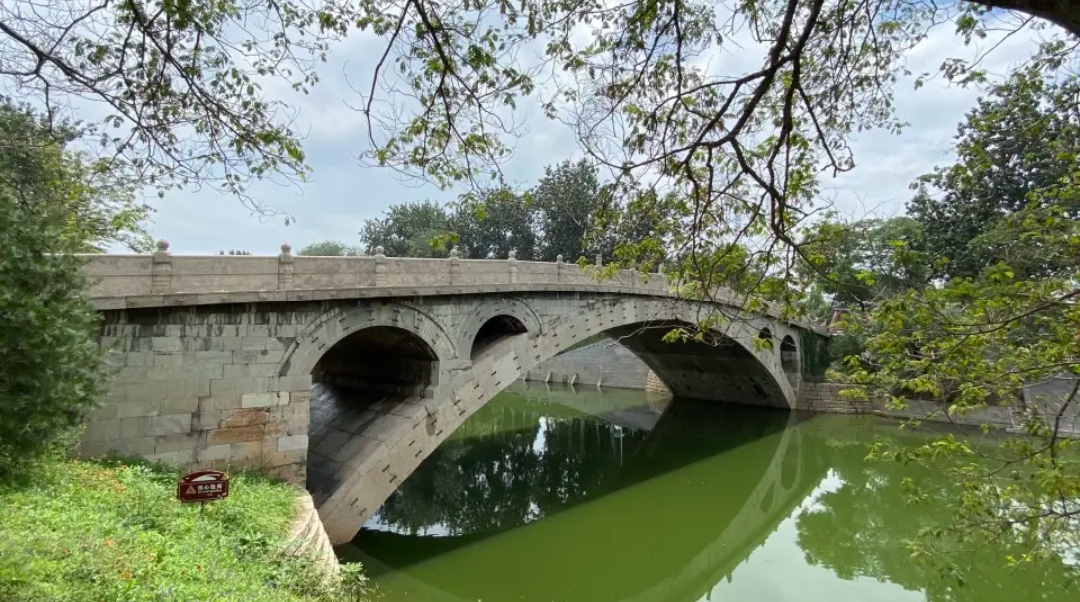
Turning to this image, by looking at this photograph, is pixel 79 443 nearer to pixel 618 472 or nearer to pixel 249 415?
pixel 249 415

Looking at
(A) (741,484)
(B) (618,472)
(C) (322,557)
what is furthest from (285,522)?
(A) (741,484)

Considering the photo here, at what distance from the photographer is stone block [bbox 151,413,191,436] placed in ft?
24.9

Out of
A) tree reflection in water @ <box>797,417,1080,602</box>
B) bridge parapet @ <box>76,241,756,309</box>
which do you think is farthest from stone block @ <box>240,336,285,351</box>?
tree reflection in water @ <box>797,417,1080,602</box>

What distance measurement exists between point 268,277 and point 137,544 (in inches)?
184

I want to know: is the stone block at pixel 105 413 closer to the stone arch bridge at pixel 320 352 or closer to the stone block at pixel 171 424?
the stone arch bridge at pixel 320 352

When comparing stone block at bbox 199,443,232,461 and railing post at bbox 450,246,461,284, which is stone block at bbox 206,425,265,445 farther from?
railing post at bbox 450,246,461,284

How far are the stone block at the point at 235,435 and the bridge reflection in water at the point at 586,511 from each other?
2379 mm

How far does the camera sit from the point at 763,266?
448cm

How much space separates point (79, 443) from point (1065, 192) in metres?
9.65

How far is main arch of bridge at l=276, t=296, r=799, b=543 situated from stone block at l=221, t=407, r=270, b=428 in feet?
1.90

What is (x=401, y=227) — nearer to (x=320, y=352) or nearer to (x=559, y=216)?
(x=559, y=216)

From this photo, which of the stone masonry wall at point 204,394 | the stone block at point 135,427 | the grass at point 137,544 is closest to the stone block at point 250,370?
the stone masonry wall at point 204,394

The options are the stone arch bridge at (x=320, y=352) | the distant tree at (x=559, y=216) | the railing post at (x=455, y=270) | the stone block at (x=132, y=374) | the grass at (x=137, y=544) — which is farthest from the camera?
the distant tree at (x=559, y=216)

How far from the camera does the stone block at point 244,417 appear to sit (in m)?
8.07
